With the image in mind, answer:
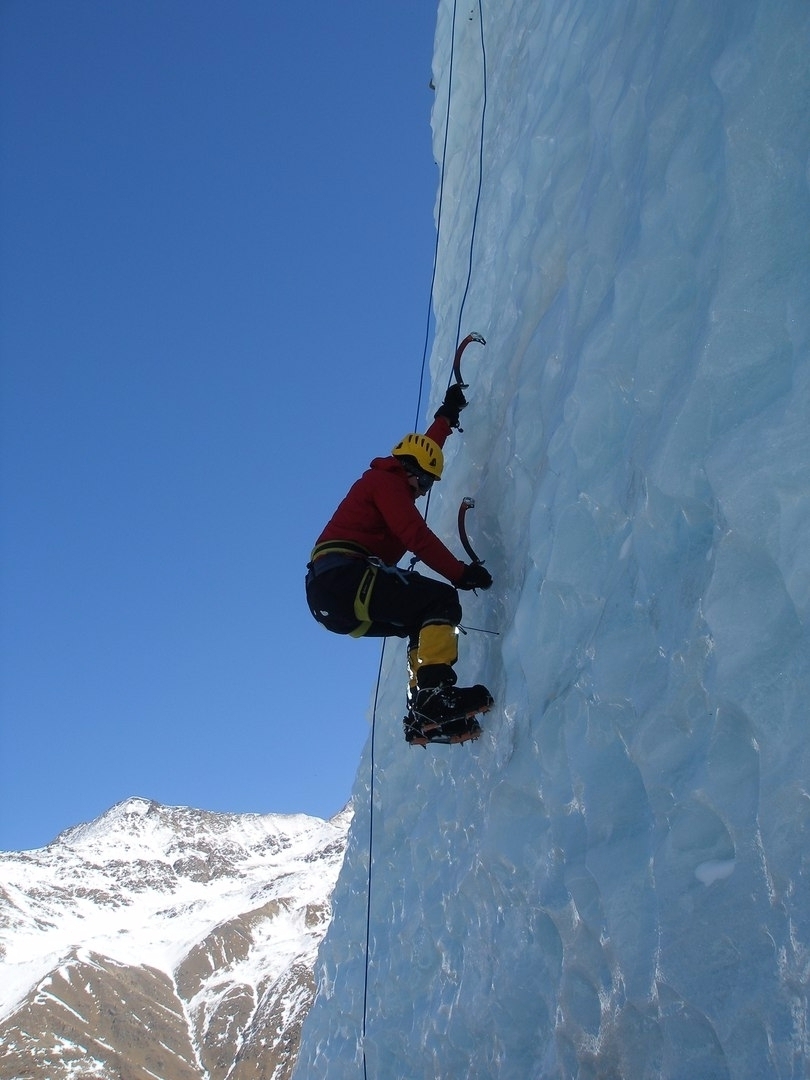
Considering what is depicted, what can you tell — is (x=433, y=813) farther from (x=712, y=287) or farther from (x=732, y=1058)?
(x=712, y=287)

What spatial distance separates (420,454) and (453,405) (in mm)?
753

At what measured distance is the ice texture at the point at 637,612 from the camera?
2.26 m

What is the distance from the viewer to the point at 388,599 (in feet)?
13.4

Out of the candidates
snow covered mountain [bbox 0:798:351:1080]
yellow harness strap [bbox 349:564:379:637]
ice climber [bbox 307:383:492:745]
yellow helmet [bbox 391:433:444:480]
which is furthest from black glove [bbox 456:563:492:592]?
snow covered mountain [bbox 0:798:351:1080]

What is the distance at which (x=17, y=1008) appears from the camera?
346ft

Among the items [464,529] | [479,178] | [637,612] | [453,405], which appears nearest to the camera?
[637,612]

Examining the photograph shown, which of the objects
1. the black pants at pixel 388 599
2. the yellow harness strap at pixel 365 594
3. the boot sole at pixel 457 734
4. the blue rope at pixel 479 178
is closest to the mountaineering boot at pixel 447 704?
the boot sole at pixel 457 734

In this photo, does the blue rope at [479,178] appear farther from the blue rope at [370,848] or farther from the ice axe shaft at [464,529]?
the blue rope at [370,848]

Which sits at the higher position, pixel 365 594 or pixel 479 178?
pixel 479 178

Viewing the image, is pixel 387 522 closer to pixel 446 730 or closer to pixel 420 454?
pixel 420 454

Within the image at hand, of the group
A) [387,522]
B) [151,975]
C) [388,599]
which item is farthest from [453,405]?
[151,975]

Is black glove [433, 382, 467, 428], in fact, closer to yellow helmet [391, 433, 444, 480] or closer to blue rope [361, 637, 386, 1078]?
yellow helmet [391, 433, 444, 480]

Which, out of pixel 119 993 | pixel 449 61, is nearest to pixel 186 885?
pixel 119 993

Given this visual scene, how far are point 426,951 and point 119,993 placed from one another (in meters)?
127
